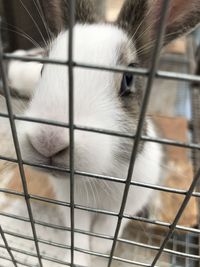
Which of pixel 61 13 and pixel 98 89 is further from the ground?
pixel 61 13

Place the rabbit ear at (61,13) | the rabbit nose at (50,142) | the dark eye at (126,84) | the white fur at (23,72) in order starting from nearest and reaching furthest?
the rabbit nose at (50,142) → the dark eye at (126,84) → the rabbit ear at (61,13) → the white fur at (23,72)

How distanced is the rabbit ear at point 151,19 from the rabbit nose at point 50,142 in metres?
0.52

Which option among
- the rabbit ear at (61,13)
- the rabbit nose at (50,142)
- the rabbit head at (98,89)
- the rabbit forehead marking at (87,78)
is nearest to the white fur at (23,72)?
the rabbit ear at (61,13)

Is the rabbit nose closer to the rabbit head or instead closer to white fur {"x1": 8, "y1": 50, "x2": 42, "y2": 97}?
the rabbit head

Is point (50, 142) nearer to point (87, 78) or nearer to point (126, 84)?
point (87, 78)

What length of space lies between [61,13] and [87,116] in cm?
58

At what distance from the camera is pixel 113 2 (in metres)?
2.28

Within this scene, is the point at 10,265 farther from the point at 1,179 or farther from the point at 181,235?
the point at 181,235

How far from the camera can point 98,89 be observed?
84 centimetres

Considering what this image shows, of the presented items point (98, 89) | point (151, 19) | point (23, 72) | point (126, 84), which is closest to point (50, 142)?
point (98, 89)

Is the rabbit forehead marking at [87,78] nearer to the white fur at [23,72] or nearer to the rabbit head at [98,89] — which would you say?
the rabbit head at [98,89]

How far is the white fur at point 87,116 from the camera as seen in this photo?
0.73 m

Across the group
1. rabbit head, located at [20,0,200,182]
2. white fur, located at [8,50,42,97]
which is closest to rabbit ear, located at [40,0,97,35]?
rabbit head, located at [20,0,200,182]

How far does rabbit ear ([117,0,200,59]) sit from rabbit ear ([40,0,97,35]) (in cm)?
11
